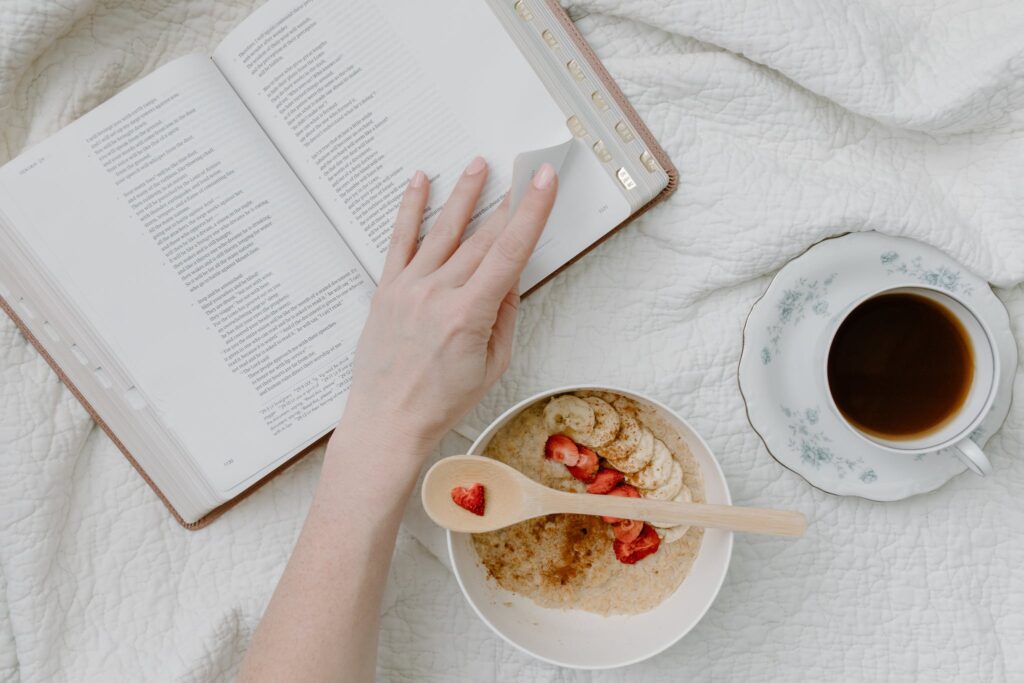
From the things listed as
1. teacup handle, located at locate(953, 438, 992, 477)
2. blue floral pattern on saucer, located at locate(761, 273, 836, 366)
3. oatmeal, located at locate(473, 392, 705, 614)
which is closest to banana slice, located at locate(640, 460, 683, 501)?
oatmeal, located at locate(473, 392, 705, 614)

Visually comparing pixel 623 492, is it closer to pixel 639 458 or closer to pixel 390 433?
pixel 639 458

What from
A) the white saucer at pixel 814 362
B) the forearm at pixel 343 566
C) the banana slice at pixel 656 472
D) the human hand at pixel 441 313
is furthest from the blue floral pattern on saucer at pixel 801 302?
the forearm at pixel 343 566

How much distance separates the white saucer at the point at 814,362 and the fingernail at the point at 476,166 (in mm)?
307

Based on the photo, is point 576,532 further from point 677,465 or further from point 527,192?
point 527,192

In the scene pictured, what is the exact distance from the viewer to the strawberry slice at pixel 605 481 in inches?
31.9

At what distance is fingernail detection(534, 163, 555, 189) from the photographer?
0.71 m

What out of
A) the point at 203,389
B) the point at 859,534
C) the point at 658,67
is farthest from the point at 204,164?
the point at 859,534

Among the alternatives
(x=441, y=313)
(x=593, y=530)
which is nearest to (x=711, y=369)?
(x=593, y=530)

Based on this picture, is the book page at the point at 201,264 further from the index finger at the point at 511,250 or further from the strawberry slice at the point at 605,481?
the strawberry slice at the point at 605,481

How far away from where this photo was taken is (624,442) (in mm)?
810

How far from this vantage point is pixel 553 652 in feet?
2.63

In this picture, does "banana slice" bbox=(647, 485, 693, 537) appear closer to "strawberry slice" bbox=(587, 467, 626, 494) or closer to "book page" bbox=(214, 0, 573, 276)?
"strawberry slice" bbox=(587, 467, 626, 494)

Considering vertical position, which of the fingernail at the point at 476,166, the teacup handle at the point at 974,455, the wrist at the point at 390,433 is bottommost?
the teacup handle at the point at 974,455

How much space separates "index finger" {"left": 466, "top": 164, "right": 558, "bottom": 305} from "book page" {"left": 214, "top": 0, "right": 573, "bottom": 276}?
8 cm
